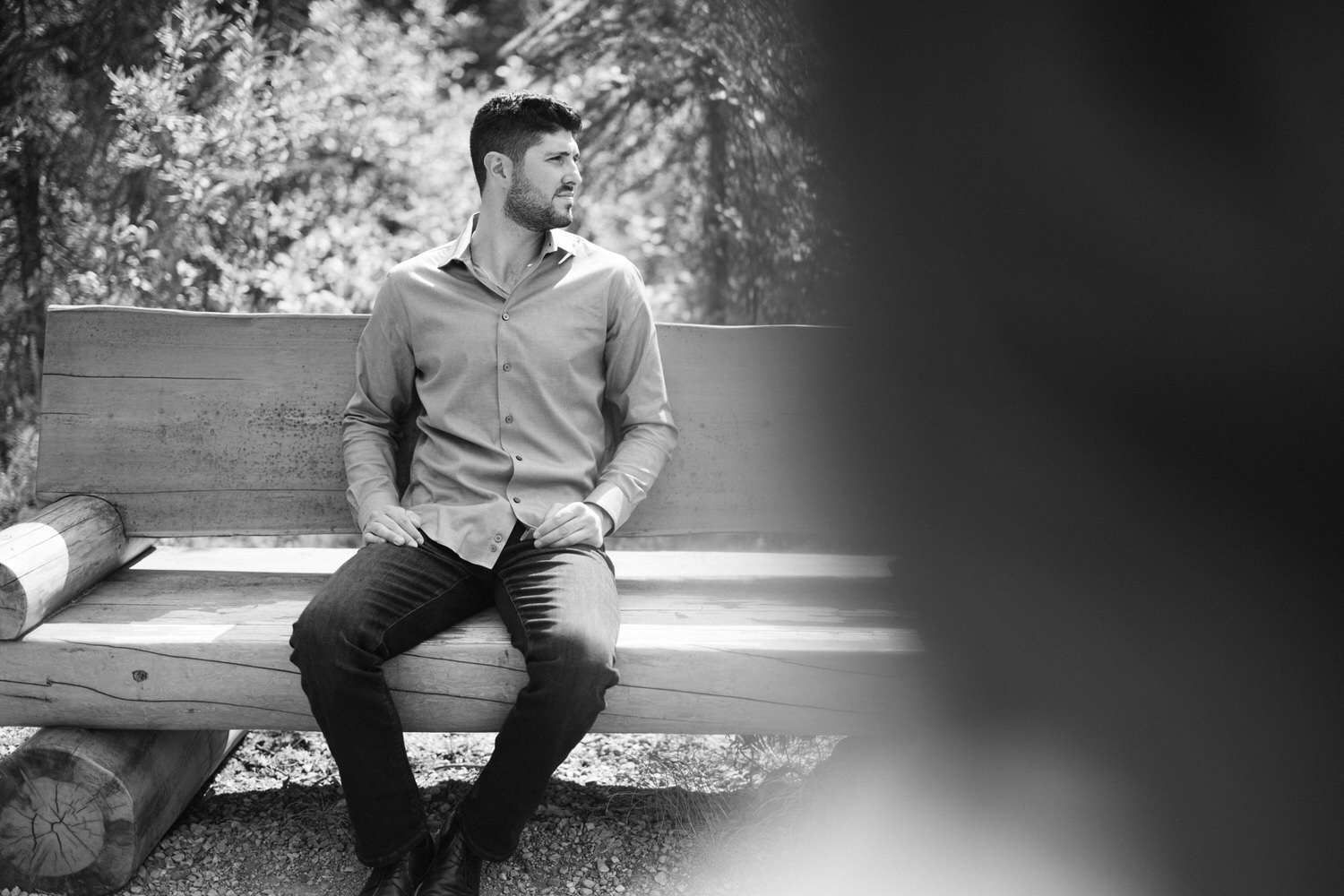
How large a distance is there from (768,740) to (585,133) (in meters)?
3.20

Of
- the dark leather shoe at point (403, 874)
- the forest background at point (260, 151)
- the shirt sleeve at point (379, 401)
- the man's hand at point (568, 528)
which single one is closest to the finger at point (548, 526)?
the man's hand at point (568, 528)

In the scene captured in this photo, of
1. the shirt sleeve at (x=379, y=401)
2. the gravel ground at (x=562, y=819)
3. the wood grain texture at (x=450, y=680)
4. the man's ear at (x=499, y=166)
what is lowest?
the gravel ground at (x=562, y=819)

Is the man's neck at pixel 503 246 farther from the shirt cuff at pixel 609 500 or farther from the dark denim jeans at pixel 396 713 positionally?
the dark denim jeans at pixel 396 713

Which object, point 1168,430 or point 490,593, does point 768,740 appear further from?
point 1168,430

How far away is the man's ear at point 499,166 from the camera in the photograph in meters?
2.44

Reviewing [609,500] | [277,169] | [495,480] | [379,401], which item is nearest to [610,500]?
[609,500]

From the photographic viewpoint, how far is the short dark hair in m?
2.38

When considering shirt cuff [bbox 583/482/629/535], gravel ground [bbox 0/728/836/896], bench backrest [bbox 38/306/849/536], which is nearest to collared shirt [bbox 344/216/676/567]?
shirt cuff [bbox 583/482/629/535]

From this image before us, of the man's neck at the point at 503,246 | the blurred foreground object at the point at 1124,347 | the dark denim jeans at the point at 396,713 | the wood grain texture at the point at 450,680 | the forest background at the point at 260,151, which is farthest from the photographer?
the forest background at the point at 260,151

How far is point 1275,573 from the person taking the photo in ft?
1.59

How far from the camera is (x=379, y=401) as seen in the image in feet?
8.20

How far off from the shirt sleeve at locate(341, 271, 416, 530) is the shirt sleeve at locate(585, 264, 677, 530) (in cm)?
44

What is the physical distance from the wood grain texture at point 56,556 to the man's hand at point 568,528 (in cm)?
95

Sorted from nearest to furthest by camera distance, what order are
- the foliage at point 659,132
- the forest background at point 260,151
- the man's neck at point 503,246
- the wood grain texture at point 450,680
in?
the wood grain texture at point 450,680, the man's neck at point 503,246, the forest background at point 260,151, the foliage at point 659,132
